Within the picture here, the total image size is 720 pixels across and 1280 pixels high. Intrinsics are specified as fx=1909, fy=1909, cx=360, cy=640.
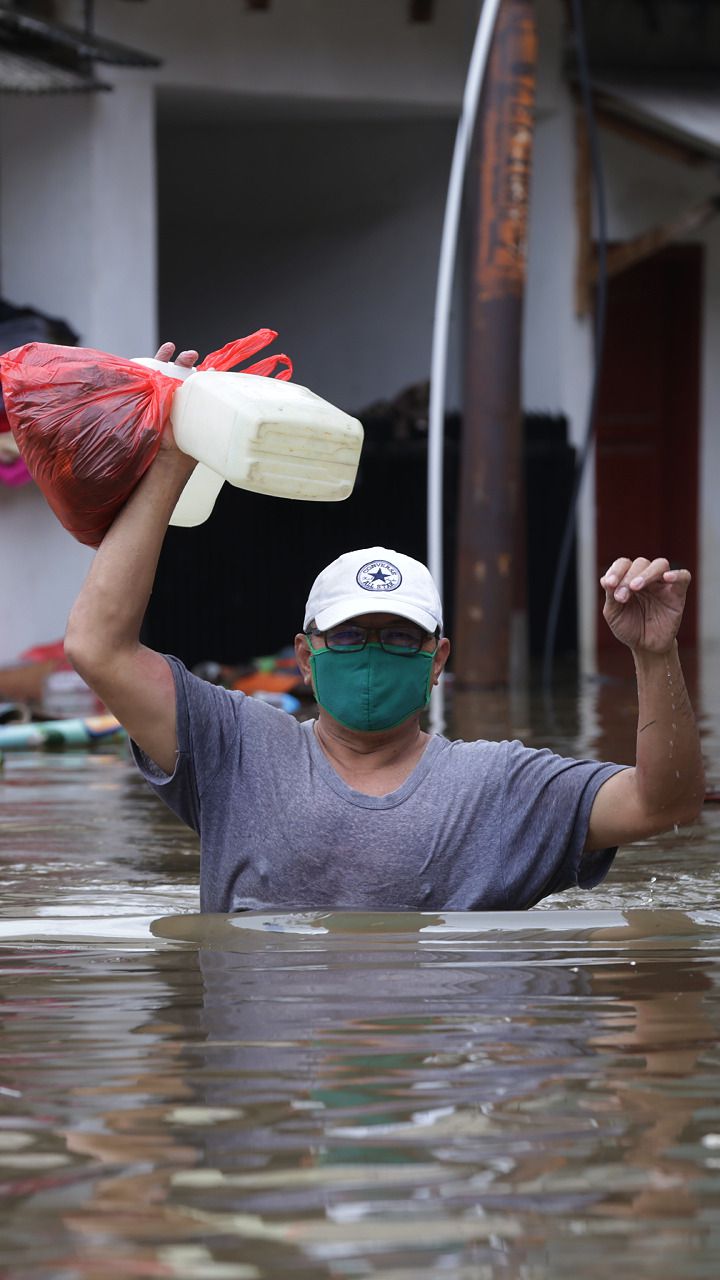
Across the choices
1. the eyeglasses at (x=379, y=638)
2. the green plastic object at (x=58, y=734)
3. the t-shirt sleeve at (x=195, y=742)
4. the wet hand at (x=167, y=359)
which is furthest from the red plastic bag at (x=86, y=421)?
the green plastic object at (x=58, y=734)

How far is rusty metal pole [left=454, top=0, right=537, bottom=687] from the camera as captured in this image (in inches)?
344

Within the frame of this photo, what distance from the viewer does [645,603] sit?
280 cm

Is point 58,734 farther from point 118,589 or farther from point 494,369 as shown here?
point 118,589

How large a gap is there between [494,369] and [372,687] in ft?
20.4

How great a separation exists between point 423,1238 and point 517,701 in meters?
6.59

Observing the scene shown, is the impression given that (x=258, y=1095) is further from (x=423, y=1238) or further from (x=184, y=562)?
(x=184, y=562)

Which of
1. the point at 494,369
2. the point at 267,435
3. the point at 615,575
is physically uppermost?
the point at 494,369

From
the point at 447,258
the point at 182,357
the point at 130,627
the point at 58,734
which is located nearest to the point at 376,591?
the point at 130,627

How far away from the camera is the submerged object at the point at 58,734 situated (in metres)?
6.97

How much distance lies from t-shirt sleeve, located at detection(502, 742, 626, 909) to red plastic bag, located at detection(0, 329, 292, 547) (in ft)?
2.44

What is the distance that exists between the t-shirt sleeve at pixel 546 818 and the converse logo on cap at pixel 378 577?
0.32 meters

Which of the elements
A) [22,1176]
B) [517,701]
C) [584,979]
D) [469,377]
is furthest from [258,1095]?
[469,377]

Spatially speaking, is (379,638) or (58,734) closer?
(379,638)

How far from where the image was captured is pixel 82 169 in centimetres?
980
